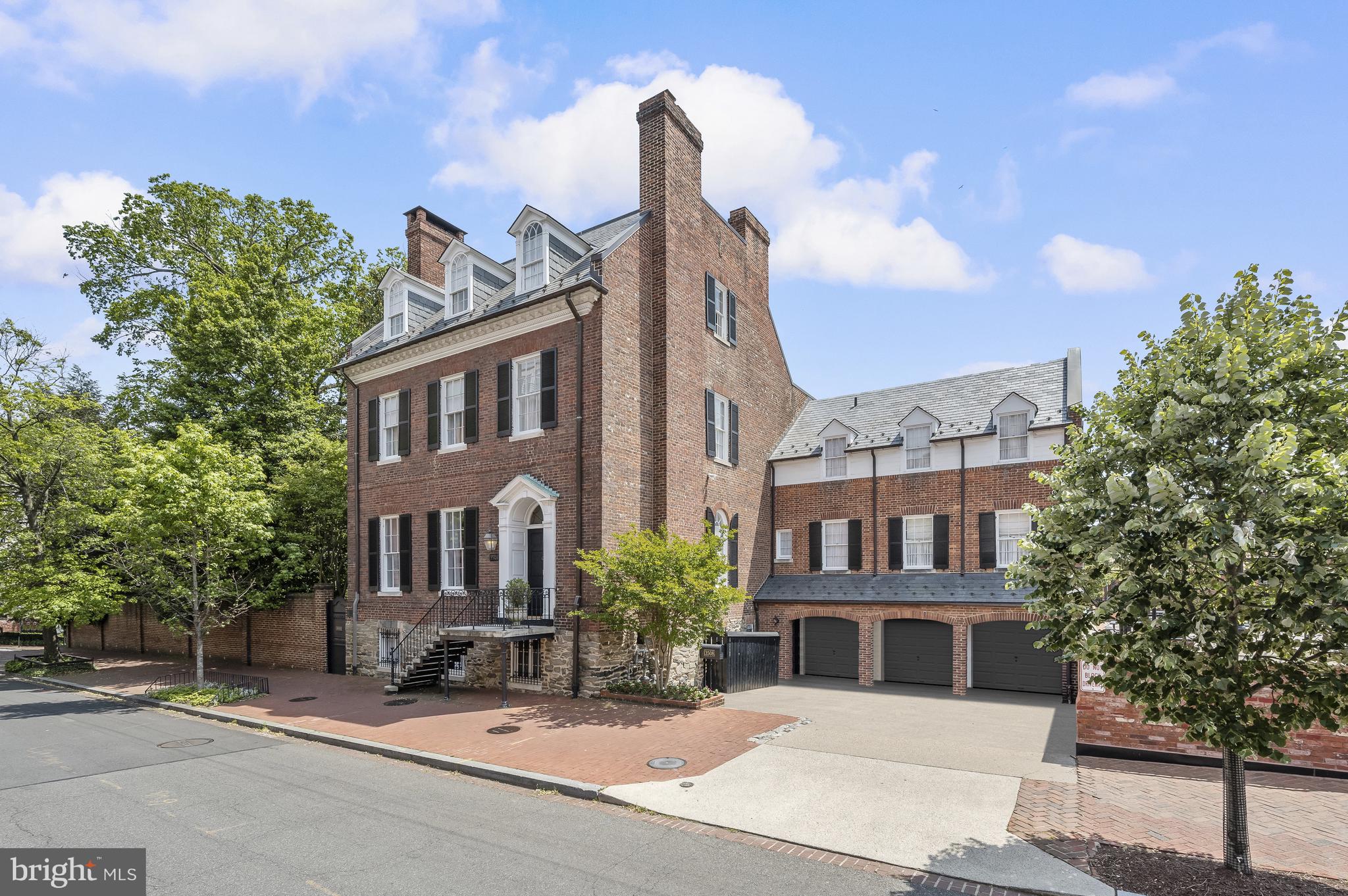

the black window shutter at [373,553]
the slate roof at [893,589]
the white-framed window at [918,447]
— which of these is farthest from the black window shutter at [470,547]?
the white-framed window at [918,447]

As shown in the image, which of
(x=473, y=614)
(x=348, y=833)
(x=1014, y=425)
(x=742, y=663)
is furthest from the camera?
(x=1014, y=425)

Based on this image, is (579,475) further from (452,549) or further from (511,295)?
(511,295)

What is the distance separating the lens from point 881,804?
8.47 m

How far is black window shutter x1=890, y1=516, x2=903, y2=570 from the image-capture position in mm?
20422

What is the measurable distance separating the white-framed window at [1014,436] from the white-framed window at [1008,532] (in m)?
1.55

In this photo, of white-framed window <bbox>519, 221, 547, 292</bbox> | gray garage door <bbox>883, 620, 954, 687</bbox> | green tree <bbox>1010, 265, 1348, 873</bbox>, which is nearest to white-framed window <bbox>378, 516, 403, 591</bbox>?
white-framed window <bbox>519, 221, 547, 292</bbox>

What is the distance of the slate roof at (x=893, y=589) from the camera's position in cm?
1827

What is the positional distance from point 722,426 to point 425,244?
11852mm

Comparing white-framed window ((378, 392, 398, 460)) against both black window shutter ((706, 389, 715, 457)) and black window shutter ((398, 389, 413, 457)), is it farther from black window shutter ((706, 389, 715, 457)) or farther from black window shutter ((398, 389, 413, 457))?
black window shutter ((706, 389, 715, 457))

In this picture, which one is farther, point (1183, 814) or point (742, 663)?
point (742, 663)

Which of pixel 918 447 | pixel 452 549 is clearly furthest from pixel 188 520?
pixel 918 447

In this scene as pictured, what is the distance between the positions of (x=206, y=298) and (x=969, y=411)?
26668mm

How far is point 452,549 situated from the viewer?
60.8 ft

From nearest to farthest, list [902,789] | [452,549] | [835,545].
Result: 1. [902,789]
2. [452,549]
3. [835,545]
